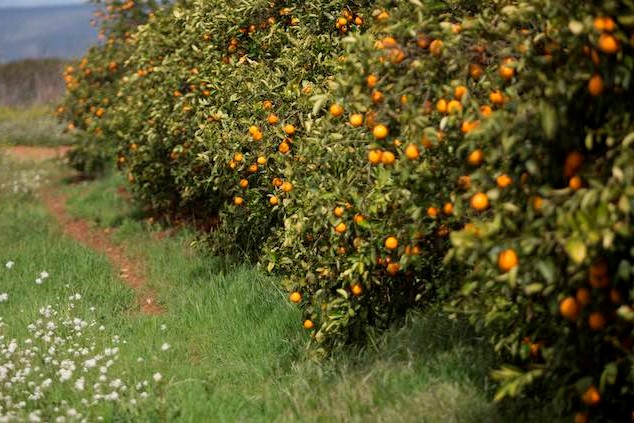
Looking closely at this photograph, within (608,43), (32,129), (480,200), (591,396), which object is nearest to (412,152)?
(480,200)

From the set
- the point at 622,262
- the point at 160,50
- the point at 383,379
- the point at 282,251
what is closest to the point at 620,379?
the point at 622,262

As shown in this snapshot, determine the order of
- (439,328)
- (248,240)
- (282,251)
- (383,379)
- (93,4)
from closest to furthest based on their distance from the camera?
(383,379)
(439,328)
(282,251)
(248,240)
(93,4)

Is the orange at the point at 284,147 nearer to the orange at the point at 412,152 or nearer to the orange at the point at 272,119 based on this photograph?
the orange at the point at 272,119

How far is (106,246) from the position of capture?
33.2 feet

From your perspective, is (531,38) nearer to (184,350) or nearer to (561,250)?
(561,250)

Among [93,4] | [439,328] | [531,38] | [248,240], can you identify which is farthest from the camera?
[93,4]

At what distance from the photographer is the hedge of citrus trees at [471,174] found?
10.7 feet

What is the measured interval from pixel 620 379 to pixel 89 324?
167 inches

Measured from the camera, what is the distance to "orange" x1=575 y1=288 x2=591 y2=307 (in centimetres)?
329

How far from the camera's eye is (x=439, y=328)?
503 cm

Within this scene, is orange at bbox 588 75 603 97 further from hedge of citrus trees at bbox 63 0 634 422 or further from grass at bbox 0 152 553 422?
grass at bbox 0 152 553 422

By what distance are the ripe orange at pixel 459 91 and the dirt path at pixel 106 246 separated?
4.16 meters

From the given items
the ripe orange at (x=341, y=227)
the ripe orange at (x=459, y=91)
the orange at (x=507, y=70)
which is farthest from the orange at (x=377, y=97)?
the ripe orange at (x=341, y=227)

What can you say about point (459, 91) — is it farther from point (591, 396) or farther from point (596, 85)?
point (591, 396)
